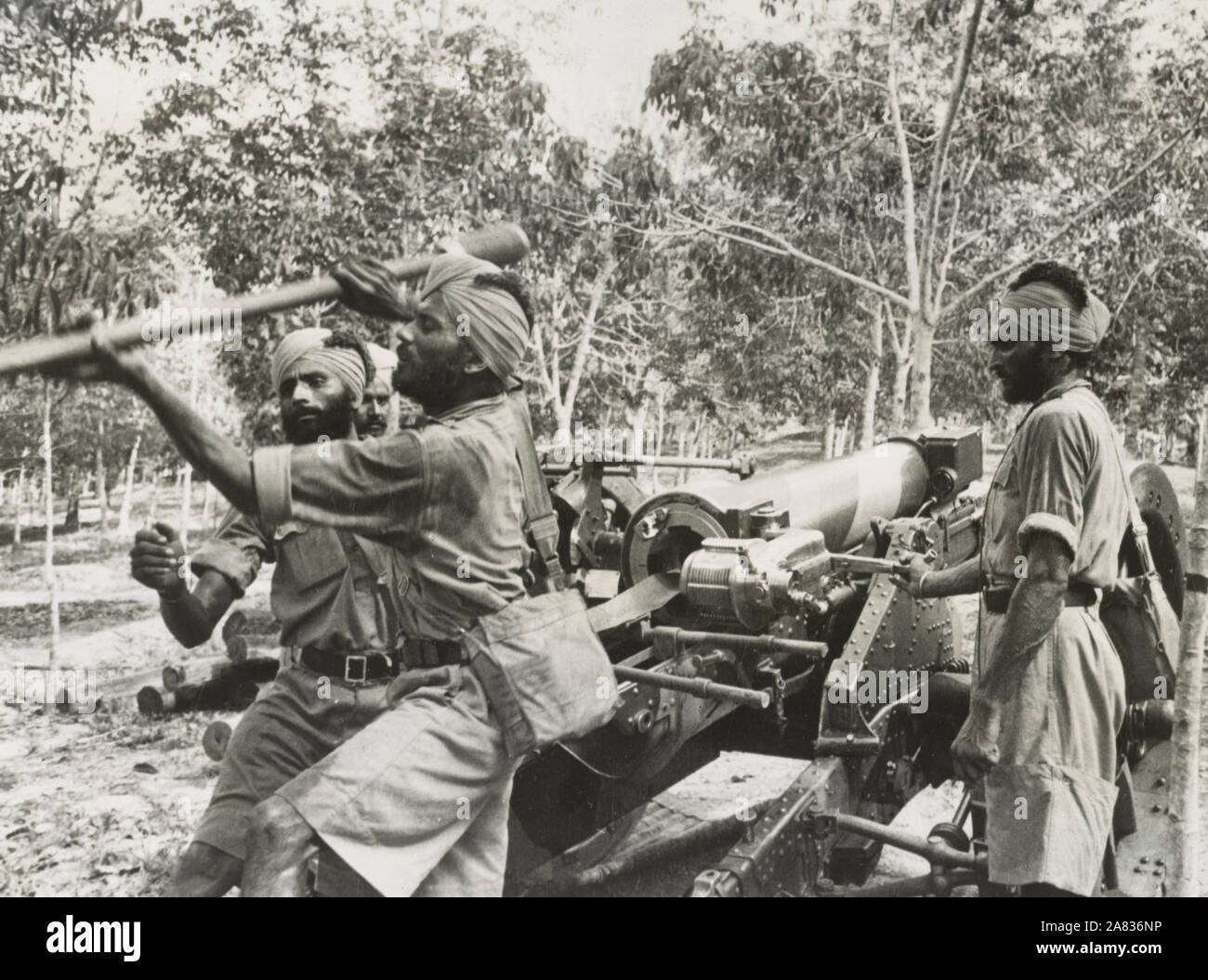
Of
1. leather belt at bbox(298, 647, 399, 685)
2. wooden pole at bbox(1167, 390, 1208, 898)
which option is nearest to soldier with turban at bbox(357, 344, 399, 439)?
leather belt at bbox(298, 647, 399, 685)

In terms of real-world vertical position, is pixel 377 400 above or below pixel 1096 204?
below

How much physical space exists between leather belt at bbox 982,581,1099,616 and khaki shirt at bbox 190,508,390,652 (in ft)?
5.56

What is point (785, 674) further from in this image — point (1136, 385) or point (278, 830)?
point (1136, 385)

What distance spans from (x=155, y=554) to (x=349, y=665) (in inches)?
36.1

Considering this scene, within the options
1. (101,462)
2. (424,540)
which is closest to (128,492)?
(101,462)

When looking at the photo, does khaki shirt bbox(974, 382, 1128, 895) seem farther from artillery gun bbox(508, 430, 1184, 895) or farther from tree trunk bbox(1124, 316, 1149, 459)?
tree trunk bbox(1124, 316, 1149, 459)

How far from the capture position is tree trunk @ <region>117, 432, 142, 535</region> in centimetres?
465

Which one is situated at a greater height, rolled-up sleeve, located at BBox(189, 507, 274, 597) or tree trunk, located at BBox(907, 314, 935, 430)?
tree trunk, located at BBox(907, 314, 935, 430)

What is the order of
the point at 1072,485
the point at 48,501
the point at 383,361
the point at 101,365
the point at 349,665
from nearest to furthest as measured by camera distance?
the point at 101,365, the point at 1072,485, the point at 349,665, the point at 383,361, the point at 48,501

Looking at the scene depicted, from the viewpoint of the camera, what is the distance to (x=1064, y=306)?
3.29 meters

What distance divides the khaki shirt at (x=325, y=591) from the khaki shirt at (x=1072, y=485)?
1790 millimetres
